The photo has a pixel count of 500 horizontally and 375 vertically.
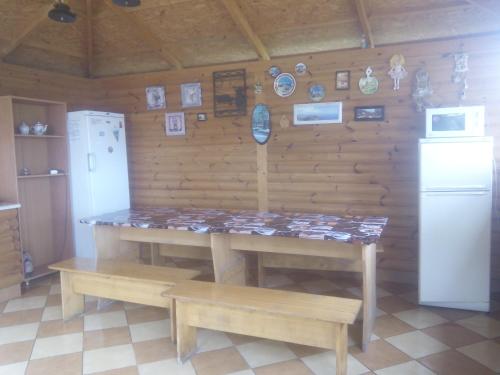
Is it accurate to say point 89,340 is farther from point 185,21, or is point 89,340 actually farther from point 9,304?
point 185,21

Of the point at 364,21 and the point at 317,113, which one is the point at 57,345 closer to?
the point at 317,113

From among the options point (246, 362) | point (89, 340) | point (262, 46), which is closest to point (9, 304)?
point (89, 340)

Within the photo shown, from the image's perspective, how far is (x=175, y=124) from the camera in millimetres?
5066

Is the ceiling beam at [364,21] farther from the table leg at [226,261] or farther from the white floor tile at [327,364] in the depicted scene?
the white floor tile at [327,364]

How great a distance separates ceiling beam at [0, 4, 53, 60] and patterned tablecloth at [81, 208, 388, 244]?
7.33 ft

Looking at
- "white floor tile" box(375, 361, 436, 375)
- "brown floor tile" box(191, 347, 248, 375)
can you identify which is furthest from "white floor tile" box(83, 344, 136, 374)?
"white floor tile" box(375, 361, 436, 375)

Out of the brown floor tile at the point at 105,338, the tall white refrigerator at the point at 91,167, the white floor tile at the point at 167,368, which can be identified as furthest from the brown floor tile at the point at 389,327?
the tall white refrigerator at the point at 91,167

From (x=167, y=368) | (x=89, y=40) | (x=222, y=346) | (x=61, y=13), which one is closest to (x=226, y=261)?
(x=222, y=346)

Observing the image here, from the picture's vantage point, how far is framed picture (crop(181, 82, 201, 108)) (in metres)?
4.89

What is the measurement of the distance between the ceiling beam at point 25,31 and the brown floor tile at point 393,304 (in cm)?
446

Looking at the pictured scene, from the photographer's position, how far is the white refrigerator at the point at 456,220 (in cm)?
333

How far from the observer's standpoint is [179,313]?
276 cm

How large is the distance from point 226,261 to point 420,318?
1659mm

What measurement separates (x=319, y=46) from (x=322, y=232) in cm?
259
